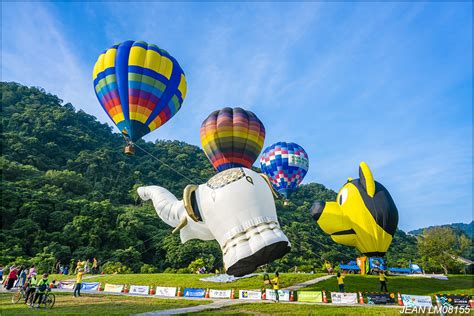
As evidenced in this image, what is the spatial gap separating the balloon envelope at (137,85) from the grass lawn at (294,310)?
11518mm

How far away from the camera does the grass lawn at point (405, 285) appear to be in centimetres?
1722

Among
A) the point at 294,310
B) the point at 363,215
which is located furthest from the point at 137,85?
the point at 294,310

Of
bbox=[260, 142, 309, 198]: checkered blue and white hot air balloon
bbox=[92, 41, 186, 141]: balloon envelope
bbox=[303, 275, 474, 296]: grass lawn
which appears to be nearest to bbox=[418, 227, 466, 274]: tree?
bbox=[303, 275, 474, 296]: grass lawn

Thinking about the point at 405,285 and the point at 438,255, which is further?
the point at 438,255

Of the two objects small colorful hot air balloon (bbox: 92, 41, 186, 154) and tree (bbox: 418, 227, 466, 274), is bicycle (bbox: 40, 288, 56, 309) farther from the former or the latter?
tree (bbox: 418, 227, 466, 274)

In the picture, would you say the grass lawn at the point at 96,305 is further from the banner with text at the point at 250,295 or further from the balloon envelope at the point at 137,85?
the balloon envelope at the point at 137,85

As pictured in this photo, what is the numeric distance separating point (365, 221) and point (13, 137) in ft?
200

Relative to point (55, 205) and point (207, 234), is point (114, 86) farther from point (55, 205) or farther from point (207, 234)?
point (55, 205)

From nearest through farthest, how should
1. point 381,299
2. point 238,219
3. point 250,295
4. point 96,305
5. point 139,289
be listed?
point 238,219, point 96,305, point 381,299, point 250,295, point 139,289

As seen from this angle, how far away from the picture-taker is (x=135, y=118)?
19.6 m

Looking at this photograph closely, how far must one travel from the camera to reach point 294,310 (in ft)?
39.6

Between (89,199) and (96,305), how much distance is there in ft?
134

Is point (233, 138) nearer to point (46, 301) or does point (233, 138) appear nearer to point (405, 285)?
point (46, 301)

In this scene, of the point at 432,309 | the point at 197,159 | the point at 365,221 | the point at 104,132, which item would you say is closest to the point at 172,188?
the point at 197,159
